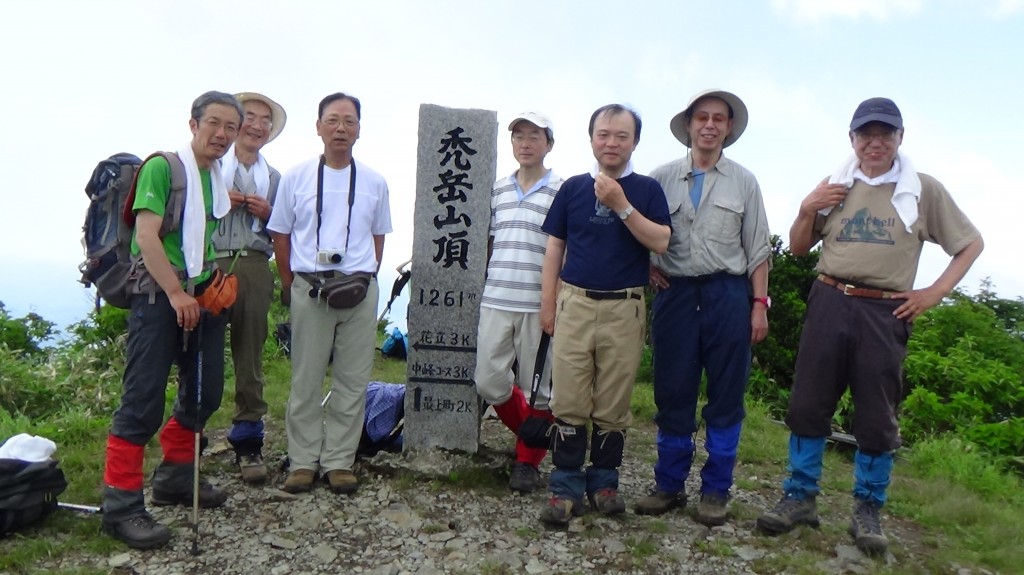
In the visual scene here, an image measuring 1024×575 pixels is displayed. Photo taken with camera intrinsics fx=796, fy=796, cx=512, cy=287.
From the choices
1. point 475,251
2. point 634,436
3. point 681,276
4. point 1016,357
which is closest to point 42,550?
point 475,251

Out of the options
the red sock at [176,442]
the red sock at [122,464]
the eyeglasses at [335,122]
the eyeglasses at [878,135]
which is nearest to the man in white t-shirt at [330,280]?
the eyeglasses at [335,122]

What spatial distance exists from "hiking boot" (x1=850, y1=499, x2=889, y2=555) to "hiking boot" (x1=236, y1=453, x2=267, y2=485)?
379 centimetres

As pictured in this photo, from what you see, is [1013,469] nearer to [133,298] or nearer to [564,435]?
[564,435]

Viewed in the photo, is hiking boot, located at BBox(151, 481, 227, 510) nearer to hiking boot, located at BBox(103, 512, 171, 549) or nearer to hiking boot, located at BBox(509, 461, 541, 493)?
hiking boot, located at BBox(103, 512, 171, 549)

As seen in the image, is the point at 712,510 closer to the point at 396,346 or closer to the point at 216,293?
the point at 396,346

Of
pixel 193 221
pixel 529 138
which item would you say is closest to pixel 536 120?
pixel 529 138

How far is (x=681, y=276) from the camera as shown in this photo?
4.86 m

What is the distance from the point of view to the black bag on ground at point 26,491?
14.0 ft

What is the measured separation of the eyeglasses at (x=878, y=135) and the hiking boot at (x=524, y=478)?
9.83ft

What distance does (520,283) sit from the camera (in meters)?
5.25

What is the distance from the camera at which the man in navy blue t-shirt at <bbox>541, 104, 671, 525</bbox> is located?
4.72 meters

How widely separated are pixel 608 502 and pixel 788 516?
1.08 m

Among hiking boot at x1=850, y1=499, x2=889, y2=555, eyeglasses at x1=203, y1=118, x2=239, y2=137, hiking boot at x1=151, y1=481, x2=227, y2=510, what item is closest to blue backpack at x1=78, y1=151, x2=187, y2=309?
eyeglasses at x1=203, y1=118, x2=239, y2=137

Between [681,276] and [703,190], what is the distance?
55 centimetres
